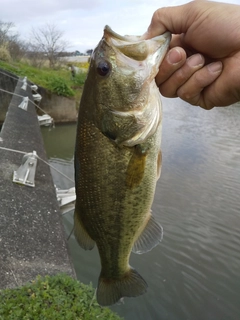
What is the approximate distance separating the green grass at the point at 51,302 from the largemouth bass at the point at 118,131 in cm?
124

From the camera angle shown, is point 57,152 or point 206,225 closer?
point 206,225

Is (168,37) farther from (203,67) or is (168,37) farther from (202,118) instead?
(202,118)

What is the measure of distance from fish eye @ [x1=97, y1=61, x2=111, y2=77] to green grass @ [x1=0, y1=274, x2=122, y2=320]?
2021 millimetres

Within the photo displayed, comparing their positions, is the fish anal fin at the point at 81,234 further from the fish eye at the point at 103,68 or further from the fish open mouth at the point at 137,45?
the fish open mouth at the point at 137,45

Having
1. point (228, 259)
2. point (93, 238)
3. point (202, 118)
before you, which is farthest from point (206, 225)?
point (202, 118)

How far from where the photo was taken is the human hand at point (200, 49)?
1854 mm

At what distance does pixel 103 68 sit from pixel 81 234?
1009mm

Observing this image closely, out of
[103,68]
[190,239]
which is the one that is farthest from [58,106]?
[103,68]

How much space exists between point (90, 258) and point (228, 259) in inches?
111

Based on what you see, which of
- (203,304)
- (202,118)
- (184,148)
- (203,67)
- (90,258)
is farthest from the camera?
(202,118)

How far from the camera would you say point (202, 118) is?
18531 mm

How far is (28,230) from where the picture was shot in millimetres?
3689

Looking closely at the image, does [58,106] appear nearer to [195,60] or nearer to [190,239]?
[190,239]

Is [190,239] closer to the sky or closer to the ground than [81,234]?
closer to the ground
